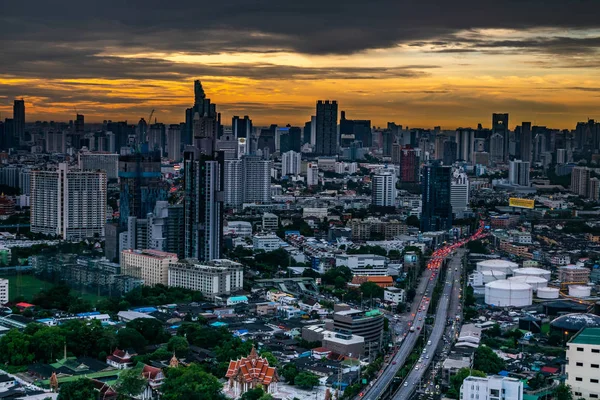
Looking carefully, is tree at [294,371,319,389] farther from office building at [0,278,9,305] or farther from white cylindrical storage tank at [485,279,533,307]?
office building at [0,278,9,305]

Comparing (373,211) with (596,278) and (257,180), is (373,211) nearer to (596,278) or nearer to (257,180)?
(257,180)

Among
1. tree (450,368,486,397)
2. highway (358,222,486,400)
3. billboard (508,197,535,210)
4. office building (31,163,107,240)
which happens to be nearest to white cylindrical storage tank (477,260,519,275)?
highway (358,222,486,400)

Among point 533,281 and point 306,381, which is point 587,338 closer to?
point 306,381

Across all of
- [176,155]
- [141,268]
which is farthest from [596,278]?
[176,155]

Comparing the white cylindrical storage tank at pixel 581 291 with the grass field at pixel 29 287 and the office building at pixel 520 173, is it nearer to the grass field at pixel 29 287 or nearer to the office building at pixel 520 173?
the grass field at pixel 29 287

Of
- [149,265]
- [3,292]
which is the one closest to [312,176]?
[149,265]

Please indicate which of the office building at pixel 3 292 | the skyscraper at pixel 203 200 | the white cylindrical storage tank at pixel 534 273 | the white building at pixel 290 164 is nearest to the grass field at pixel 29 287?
the office building at pixel 3 292
